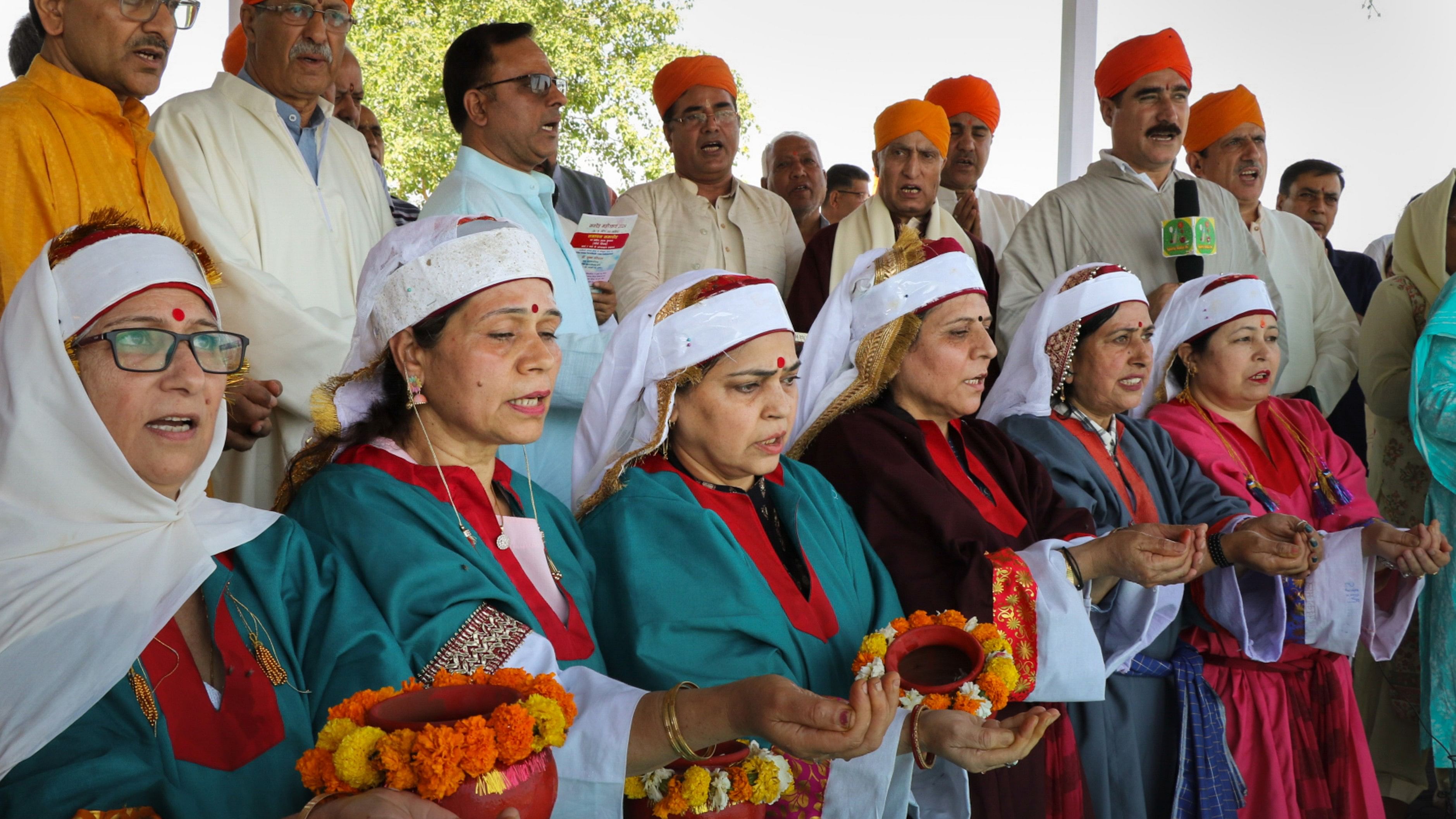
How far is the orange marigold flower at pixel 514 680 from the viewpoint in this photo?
5.46ft

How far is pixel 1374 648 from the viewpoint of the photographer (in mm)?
3830

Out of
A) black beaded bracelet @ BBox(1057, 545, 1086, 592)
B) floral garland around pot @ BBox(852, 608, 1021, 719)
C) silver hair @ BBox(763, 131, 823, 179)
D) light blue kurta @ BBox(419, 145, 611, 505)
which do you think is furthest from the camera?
silver hair @ BBox(763, 131, 823, 179)

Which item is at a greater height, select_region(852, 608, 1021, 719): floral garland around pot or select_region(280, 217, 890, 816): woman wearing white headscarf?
select_region(280, 217, 890, 816): woman wearing white headscarf

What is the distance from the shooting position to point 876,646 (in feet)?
7.61

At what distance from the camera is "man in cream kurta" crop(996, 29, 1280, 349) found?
4941 millimetres

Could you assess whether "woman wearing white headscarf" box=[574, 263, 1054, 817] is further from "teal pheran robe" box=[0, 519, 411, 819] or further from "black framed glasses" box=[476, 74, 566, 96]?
"black framed glasses" box=[476, 74, 566, 96]

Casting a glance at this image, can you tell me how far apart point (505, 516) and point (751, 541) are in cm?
57

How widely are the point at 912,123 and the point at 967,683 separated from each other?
3.47 metres

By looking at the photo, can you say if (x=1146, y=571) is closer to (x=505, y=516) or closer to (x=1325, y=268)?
(x=505, y=516)

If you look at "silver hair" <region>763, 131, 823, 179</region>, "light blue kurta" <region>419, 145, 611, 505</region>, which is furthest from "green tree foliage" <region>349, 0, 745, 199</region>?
"light blue kurta" <region>419, 145, 611, 505</region>

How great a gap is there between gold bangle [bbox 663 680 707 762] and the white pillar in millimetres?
5325

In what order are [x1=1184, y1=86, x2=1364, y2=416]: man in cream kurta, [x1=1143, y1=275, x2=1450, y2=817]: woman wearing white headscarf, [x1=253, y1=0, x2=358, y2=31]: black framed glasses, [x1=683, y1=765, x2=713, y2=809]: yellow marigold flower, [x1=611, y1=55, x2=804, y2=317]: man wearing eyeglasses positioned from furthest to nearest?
[x1=1184, y1=86, x2=1364, y2=416]: man in cream kurta
[x1=611, y1=55, x2=804, y2=317]: man wearing eyeglasses
[x1=253, y1=0, x2=358, y2=31]: black framed glasses
[x1=1143, y1=275, x2=1450, y2=817]: woman wearing white headscarf
[x1=683, y1=765, x2=713, y2=809]: yellow marigold flower

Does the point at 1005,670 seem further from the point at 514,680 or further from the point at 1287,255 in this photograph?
the point at 1287,255

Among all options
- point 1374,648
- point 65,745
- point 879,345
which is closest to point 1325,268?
point 1374,648
